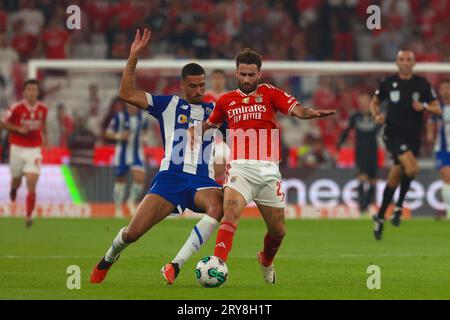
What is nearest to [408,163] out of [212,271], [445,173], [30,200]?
[445,173]

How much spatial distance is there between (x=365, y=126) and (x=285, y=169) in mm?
2021

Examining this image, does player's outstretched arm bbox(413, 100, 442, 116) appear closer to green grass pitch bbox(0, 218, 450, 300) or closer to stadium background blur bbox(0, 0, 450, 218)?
green grass pitch bbox(0, 218, 450, 300)

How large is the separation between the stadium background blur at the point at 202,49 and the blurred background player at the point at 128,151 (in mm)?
844

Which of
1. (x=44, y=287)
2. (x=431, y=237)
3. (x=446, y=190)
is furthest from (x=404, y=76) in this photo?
(x=44, y=287)

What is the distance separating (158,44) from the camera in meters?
27.8

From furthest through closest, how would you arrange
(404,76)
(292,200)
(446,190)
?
(292,200) → (446,190) → (404,76)

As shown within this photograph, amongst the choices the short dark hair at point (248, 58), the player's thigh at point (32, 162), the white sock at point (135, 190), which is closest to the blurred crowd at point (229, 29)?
the white sock at point (135, 190)

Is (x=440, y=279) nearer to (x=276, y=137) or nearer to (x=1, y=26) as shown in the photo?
(x=276, y=137)

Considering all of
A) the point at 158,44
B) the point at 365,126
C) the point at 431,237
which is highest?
the point at 158,44

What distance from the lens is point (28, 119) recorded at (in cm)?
1973

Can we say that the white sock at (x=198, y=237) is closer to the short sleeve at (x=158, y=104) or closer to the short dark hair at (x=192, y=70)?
the short sleeve at (x=158, y=104)

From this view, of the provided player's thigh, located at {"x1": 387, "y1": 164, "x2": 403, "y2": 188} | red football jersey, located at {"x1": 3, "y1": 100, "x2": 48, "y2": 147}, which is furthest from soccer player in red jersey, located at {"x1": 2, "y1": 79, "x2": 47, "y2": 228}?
player's thigh, located at {"x1": 387, "y1": 164, "x2": 403, "y2": 188}

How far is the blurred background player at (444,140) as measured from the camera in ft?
66.7

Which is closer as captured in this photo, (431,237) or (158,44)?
(431,237)
